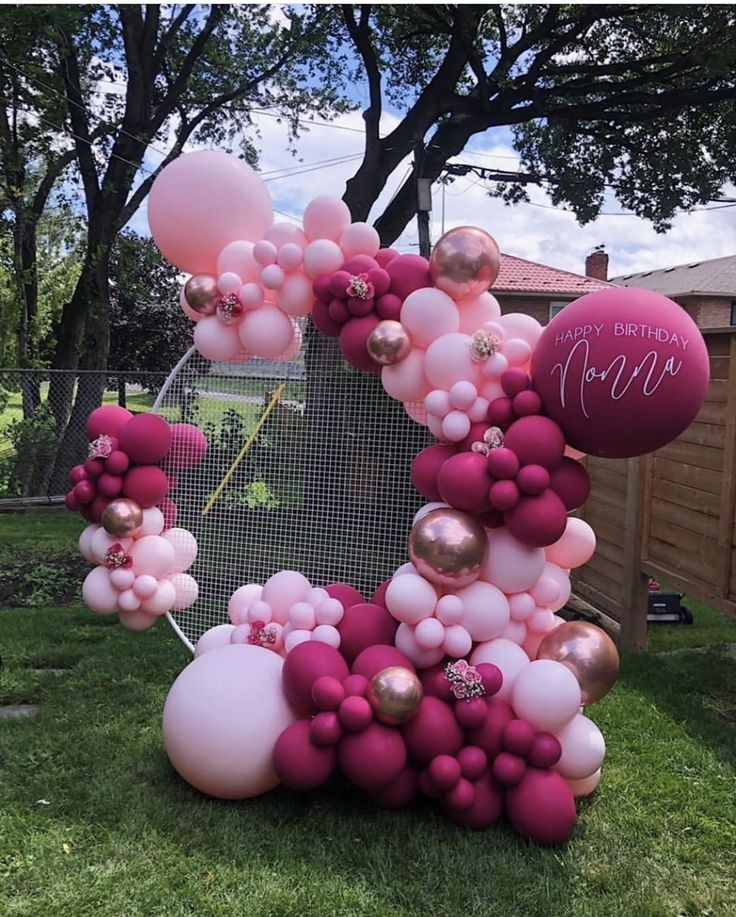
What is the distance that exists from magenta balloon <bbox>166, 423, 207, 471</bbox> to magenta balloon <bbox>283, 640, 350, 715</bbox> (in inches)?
47.0

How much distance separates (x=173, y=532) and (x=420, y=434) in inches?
49.1

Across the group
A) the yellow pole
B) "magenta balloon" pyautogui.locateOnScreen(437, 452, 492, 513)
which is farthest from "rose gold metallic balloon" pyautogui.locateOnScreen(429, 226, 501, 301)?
the yellow pole

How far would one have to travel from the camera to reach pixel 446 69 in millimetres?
8227

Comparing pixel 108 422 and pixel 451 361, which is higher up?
pixel 451 361

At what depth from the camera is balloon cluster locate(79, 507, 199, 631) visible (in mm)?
3477

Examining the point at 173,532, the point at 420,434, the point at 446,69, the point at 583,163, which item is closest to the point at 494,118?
the point at 446,69

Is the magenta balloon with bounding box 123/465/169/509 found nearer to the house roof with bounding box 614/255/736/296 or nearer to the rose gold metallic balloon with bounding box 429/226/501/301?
the rose gold metallic balloon with bounding box 429/226/501/301

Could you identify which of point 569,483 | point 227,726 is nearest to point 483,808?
point 227,726

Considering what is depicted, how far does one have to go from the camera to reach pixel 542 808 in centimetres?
268

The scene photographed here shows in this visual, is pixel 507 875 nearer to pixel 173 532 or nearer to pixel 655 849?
pixel 655 849

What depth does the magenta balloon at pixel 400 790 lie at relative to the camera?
111 inches

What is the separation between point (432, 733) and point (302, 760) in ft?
1.55

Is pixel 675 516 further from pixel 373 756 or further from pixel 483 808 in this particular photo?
pixel 373 756

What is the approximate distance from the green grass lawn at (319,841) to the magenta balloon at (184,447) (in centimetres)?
121
